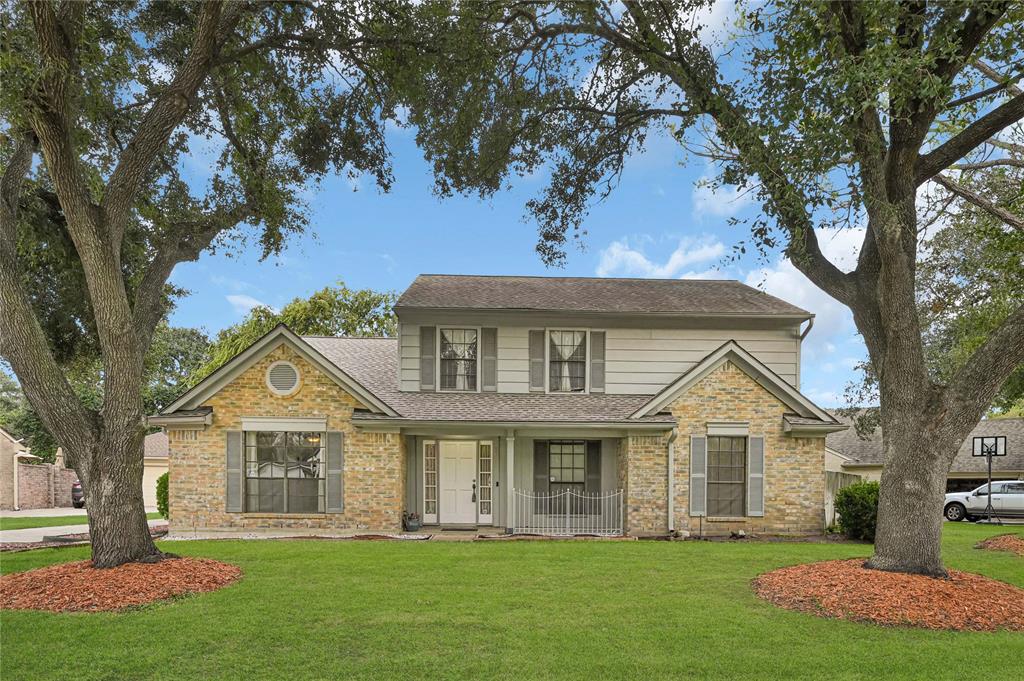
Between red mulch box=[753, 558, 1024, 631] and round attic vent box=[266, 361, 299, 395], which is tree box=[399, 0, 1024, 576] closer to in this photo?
red mulch box=[753, 558, 1024, 631]

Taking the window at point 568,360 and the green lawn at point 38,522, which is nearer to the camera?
the window at point 568,360

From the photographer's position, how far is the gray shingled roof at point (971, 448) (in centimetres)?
2980

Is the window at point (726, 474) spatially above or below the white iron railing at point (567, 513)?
above

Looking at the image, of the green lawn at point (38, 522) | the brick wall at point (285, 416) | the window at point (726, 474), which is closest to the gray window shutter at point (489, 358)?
the brick wall at point (285, 416)

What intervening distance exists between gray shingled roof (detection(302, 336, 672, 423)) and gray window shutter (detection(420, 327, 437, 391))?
390 mm

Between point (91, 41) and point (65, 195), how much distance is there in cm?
324

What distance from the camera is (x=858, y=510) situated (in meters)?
14.6

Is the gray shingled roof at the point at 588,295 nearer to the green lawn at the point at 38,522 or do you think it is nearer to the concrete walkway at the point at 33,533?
the concrete walkway at the point at 33,533

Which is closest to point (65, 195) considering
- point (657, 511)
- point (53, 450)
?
point (657, 511)

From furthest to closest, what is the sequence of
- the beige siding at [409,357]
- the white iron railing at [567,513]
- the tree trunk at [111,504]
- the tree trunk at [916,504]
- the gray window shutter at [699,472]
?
1. the beige siding at [409,357]
2. the white iron railing at [567,513]
3. the gray window shutter at [699,472]
4. the tree trunk at [111,504]
5. the tree trunk at [916,504]

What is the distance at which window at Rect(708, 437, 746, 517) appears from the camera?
50.4ft

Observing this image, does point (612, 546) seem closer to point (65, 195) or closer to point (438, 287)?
point (438, 287)

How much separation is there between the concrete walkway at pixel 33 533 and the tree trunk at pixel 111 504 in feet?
26.0

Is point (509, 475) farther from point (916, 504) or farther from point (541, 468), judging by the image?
point (916, 504)
